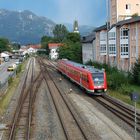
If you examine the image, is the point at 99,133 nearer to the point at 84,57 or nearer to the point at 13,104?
the point at 13,104

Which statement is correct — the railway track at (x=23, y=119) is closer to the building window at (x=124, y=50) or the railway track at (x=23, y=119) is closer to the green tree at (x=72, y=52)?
the building window at (x=124, y=50)

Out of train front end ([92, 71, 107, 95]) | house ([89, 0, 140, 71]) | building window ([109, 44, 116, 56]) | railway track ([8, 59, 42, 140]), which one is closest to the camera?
railway track ([8, 59, 42, 140])

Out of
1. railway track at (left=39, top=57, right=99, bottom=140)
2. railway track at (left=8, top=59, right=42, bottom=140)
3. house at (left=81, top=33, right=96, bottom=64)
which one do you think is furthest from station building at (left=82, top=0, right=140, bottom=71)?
railway track at (left=8, top=59, right=42, bottom=140)

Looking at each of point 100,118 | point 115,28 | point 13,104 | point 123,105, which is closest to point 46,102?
point 13,104

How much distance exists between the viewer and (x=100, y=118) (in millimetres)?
25797

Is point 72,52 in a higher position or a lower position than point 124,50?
lower

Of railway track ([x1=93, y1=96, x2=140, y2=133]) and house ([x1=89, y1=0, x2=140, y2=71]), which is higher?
house ([x1=89, y1=0, x2=140, y2=71])

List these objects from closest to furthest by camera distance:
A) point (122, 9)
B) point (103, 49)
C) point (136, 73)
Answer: point (136, 73)
point (122, 9)
point (103, 49)

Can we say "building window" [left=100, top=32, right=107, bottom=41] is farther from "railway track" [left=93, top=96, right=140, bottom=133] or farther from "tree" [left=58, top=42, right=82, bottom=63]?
"railway track" [left=93, top=96, right=140, bottom=133]

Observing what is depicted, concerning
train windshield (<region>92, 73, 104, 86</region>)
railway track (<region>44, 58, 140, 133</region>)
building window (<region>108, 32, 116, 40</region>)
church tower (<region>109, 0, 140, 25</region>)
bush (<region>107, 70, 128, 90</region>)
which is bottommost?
railway track (<region>44, 58, 140, 133</region>)

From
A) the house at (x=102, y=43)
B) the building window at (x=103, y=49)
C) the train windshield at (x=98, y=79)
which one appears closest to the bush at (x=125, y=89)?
the train windshield at (x=98, y=79)

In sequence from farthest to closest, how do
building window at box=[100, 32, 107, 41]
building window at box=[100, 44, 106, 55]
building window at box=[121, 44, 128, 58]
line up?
building window at box=[100, 32, 107, 41], building window at box=[100, 44, 106, 55], building window at box=[121, 44, 128, 58]

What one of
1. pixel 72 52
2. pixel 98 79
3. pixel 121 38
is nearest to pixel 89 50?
pixel 72 52

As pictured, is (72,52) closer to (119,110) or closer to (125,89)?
(125,89)
